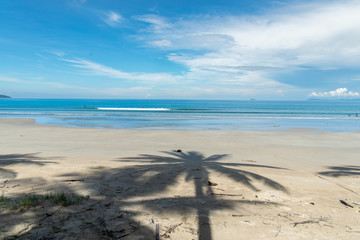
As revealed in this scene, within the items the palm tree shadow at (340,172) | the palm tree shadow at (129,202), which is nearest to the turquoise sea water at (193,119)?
the palm tree shadow at (340,172)

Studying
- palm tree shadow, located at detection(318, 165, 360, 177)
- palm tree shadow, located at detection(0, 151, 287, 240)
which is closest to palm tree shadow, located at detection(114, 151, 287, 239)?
palm tree shadow, located at detection(0, 151, 287, 240)

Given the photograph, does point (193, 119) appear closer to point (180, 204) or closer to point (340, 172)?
point (340, 172)

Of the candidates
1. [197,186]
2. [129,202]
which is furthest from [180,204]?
[197,186]

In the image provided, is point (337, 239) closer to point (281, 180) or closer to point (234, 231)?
point (234, 231)

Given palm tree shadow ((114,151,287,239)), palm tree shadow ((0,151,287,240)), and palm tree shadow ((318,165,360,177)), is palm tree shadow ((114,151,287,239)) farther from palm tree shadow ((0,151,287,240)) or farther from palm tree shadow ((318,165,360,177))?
palm tree shadow ((318,165,360,177))

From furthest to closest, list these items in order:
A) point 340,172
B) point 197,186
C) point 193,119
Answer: point 193,119, point 340,172, point 197,186

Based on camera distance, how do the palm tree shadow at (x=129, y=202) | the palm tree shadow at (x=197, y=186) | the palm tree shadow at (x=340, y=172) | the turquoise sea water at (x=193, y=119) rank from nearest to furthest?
the palm tree shadow at (x=129, y=202)
the palm tree shadow at (x=197, y=186)
the palm tree shadow at (x=340, y=172)
the turquoise sea water at (x=193, y=119)

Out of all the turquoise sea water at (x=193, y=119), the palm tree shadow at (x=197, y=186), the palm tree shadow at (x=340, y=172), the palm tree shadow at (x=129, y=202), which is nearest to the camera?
the palm tree shadow at (x=129, y=202)

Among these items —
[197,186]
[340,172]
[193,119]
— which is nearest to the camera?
[197,186]

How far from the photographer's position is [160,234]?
11.1 ft

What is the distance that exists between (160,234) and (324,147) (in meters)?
12.9

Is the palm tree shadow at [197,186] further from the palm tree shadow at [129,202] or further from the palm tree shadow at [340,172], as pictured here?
the palm tree shadow at [340,172]

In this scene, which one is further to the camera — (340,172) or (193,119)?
(193,119)

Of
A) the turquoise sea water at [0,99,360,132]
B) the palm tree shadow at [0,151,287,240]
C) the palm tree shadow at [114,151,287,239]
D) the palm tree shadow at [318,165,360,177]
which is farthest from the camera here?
the turquoise sea water at [0,99,360,132]
